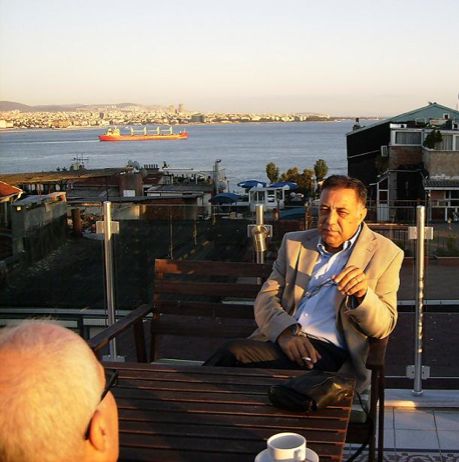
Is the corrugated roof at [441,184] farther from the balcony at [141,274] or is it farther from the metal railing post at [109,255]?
the metal railing post at [109,255]

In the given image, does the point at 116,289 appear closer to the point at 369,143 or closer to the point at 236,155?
the point at 369,143

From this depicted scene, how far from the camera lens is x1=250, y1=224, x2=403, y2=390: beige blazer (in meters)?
2.81

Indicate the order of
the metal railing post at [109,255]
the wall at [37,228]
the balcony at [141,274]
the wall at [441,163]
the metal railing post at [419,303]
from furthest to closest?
Result: the wall at [441,163]
the wall at [37,228]
the balcony at [141,274]
the metal railing post at [109,255]
the metal railing post at [419,303]

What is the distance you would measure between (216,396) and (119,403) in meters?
0.31

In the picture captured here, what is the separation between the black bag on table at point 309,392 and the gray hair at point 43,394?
3.21 ft

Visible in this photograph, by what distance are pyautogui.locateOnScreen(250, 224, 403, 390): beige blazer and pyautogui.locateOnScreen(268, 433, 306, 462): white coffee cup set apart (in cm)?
115

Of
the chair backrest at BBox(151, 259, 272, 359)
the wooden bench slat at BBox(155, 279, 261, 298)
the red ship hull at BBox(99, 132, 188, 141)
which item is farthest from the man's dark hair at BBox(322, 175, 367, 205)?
the red ship hull at BBox(99, 132, 188, 141)

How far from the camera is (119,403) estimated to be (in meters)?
2.14

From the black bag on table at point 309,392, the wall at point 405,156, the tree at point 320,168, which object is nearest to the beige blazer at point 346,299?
the black bag on table at point 309,392

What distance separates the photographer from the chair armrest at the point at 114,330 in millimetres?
2691

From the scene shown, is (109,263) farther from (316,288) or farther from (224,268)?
(316,288)

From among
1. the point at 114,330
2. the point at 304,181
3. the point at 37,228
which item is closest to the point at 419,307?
the point at 114,330

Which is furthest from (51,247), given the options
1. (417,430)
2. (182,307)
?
(417,430)

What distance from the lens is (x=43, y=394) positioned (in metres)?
1.07
